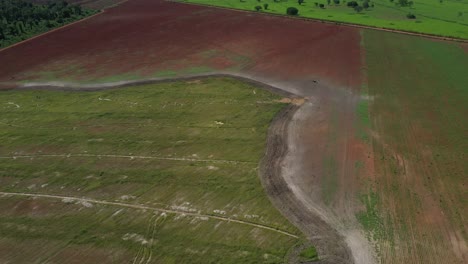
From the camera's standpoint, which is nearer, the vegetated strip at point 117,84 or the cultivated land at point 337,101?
the cultivated land at point 337,101

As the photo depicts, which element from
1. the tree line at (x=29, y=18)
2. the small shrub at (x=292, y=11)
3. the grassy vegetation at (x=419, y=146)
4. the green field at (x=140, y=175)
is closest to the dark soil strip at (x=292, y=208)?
Answer: the green field at (x=140, y=175)

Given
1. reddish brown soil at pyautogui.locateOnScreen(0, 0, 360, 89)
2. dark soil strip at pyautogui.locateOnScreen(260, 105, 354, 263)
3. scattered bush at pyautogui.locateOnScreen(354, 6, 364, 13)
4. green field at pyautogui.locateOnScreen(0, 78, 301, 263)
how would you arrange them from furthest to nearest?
scattered bush at pyautogui.locateOnScreen(354, 6, 364, 13) → reddish brown soil at pyautogui.locateOnScreen(0, 0, 360, 89) → green field at pyautogui.locateOnScreen(0, 78, 301, 263) → dark soil strip at pyautogui.locateOnScreen(260, 105, 354, 263)

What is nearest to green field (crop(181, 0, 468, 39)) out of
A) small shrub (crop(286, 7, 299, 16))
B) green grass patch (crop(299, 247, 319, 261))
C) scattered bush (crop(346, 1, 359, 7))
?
scattered bush (crop(346, 1, 359, 7))

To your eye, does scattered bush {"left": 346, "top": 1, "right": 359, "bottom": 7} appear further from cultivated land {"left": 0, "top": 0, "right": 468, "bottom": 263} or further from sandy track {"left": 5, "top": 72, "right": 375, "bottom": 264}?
sandy track {"left": 5, "top": 72, "right": 375, "bottom": 264}

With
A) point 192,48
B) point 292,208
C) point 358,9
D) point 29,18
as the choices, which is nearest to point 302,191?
point 292,208

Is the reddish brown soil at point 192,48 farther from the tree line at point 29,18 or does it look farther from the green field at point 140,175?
the green field at point 140,175

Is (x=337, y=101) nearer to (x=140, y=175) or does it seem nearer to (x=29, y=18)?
(x=140, y=175)
